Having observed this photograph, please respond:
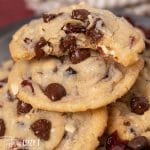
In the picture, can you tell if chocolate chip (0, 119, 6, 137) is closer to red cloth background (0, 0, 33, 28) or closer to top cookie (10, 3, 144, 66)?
top cookie (10, 3, 144, 66)

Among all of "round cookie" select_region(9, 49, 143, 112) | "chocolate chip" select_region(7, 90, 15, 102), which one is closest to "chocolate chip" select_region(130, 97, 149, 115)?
"round cookie" select_region(9, 49, 143, 112)

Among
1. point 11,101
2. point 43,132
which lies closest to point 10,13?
point 11,101

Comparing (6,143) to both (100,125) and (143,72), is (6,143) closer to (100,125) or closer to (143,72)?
(100,125)

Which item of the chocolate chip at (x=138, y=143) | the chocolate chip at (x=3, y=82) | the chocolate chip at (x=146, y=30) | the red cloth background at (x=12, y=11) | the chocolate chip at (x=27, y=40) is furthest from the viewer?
the red cloth background at (x=12, y=11)

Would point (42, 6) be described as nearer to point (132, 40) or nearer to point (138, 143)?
point (132, 40)

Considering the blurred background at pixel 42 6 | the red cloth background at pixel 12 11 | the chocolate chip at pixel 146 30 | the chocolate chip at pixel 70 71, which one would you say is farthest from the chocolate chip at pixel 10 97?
the red cloth background at pixel 12 11

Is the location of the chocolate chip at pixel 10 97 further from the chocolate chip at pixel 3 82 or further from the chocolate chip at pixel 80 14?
the chocolate chip at pixel 80 14
